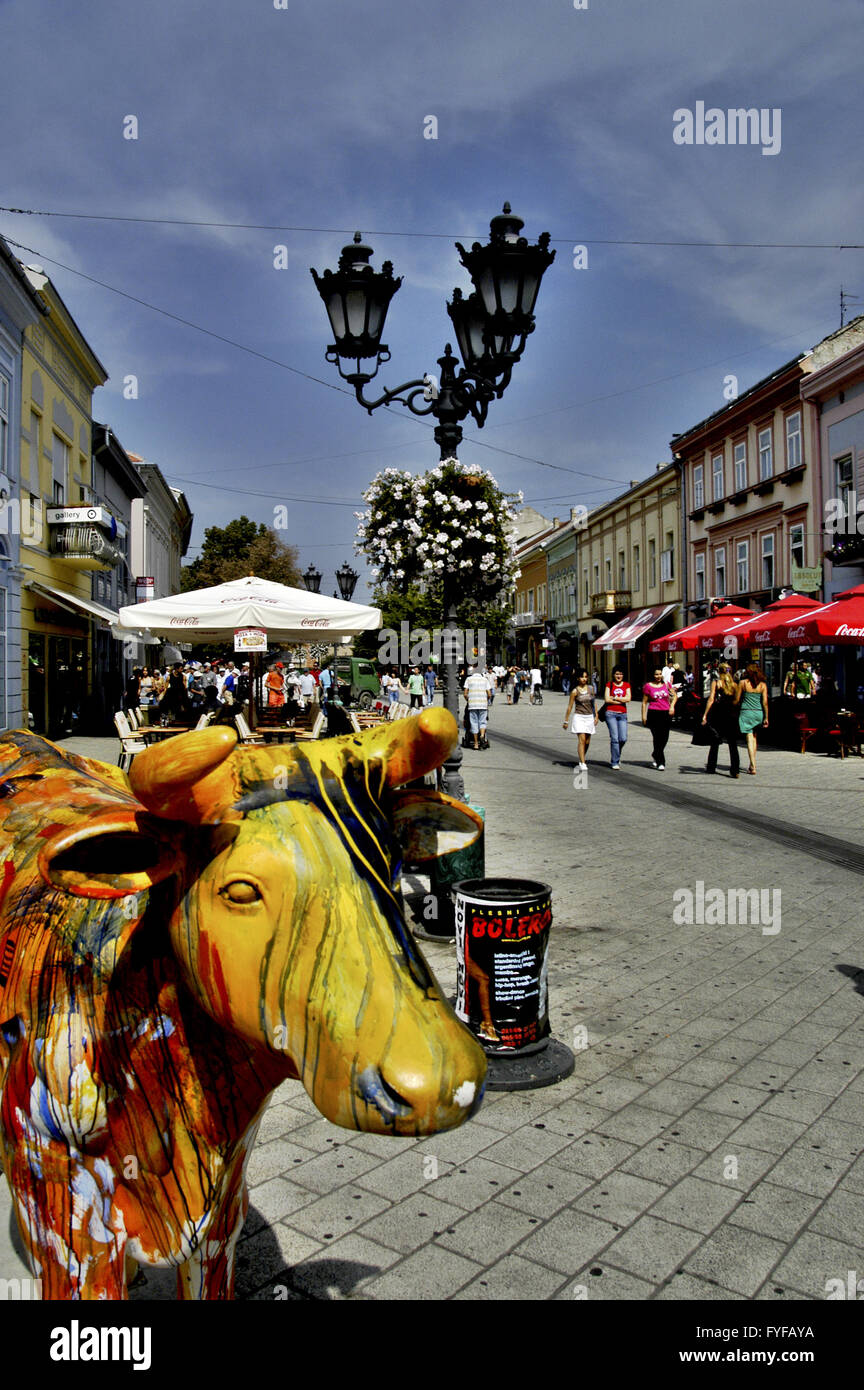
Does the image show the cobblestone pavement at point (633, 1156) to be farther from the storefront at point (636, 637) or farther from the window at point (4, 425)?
the storefront at point (636, 637)

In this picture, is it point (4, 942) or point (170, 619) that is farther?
point (170, 619)

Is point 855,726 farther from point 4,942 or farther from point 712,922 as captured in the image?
point 4,942

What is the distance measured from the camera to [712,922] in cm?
620

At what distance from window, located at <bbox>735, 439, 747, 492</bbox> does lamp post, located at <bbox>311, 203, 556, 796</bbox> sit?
81.1 ft

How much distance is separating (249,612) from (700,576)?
26.2m

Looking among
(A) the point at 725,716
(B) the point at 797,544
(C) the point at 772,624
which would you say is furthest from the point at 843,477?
(A) the point at 725,716

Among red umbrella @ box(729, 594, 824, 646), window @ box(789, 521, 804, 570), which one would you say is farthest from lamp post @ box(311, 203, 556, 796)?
window @ box(789, 521, 804, 570)

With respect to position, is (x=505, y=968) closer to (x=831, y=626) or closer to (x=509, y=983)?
(x=509, y=983)

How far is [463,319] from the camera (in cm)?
696

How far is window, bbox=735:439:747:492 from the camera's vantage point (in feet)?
96.6

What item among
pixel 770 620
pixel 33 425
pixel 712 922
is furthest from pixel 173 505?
pixel 712 922

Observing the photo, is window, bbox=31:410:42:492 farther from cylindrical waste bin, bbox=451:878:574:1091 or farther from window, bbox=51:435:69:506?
cylindrical waste bin, bbox=451:878:574:1091

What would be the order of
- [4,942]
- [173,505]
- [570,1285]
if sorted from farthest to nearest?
[173,505] → [570,1285] → [4,942]
